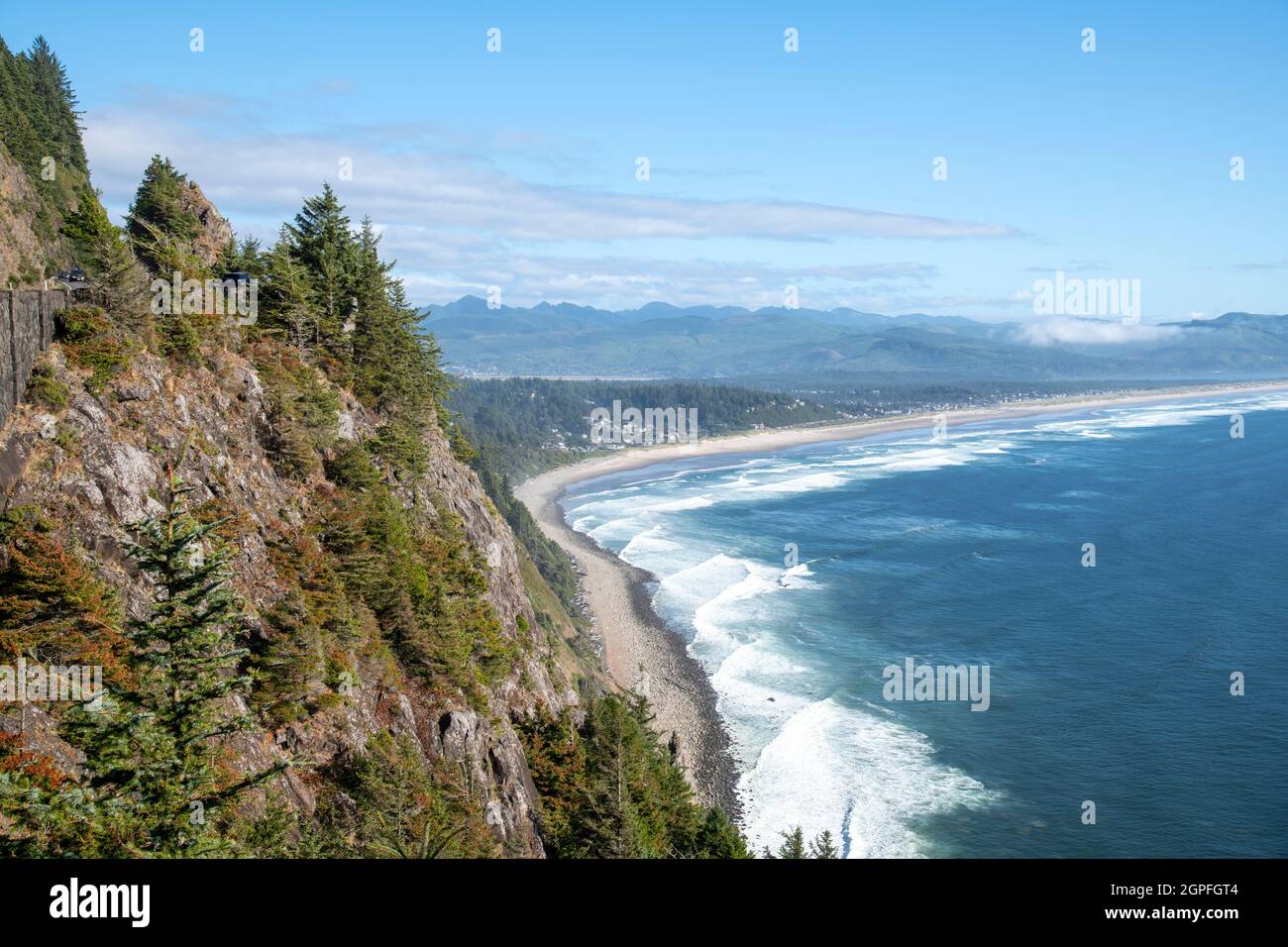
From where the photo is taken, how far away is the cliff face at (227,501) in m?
17.8

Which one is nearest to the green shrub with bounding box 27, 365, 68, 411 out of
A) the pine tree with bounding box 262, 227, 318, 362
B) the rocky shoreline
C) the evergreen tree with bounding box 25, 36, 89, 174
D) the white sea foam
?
the pine tree with bounding box 262, 227, 318, 362

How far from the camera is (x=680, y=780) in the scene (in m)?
36.9

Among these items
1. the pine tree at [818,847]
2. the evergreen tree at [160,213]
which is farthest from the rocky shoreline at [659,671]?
the evergreen tree at [160,213]

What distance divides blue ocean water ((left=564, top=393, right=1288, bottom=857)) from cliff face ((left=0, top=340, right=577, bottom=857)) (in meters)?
20.1

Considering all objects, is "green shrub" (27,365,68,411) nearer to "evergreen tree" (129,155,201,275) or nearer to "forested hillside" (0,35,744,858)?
"forested hillside" (0,35,744,858)

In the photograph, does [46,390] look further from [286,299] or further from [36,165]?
[36,165]

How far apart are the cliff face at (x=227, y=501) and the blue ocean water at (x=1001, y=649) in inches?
789

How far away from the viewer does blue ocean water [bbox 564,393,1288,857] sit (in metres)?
41.5

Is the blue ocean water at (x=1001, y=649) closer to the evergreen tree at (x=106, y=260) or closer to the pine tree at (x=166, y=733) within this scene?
the pine tree at (x=166, y=733)

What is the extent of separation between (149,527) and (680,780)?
2816 centimetres

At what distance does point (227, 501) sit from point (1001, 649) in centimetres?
5482

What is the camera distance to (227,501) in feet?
73.4
